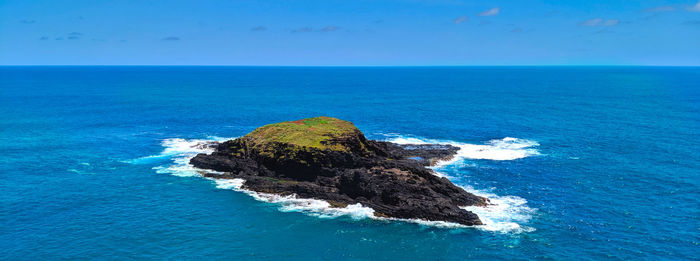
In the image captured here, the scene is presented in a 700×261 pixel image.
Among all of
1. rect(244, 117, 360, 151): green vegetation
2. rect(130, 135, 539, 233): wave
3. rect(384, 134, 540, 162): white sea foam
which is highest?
rect(244, 117, 360, 151): green vegetation

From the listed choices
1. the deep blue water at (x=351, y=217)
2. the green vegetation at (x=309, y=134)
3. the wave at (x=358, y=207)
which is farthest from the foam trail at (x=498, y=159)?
the green vegetation at (x=309, y=134)

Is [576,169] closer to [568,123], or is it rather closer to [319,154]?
[319,154]

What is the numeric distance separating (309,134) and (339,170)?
9.78m

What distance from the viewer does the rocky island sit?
60.1 meters

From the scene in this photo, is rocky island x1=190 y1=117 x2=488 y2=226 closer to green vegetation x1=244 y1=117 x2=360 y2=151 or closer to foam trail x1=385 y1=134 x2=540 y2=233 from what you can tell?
green vegetation x1=244 y1=117 x2=360 y2=151

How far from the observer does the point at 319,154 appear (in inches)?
2776

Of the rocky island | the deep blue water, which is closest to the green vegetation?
the rocky island

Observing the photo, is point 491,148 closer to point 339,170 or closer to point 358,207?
point 339,170

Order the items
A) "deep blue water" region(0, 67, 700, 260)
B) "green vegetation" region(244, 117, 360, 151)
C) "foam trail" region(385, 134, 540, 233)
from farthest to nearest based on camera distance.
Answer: "green vegetation" region(244, 117, 360, 151)
"foam trail" region(385, 134, 540, 233)
"deep blue water" region(0, 67, 700, 260)

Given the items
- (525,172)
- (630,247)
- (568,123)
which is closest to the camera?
(630,247)

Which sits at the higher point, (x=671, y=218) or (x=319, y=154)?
(x=319, y=154)

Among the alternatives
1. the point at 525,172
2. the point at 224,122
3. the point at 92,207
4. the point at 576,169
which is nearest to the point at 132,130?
the point at 224,122

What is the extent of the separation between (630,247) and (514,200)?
637 inches

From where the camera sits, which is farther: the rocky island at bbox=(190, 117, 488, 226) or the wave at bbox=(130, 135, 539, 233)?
the rocky island at bbox=(190, 117, 488, 226)
